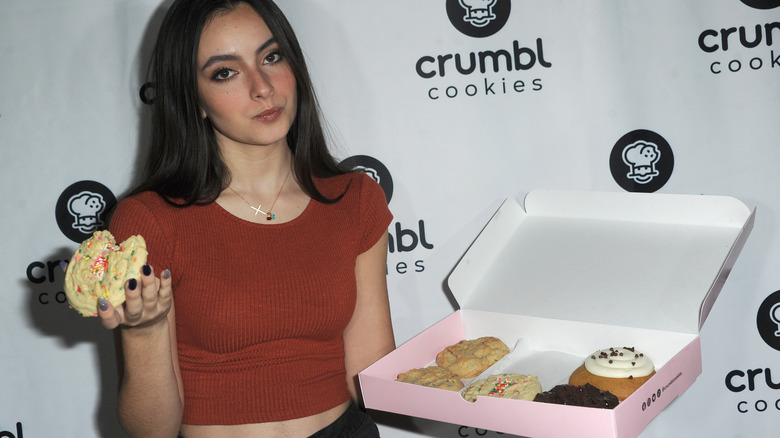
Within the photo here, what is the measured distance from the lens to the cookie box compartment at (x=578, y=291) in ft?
7.22

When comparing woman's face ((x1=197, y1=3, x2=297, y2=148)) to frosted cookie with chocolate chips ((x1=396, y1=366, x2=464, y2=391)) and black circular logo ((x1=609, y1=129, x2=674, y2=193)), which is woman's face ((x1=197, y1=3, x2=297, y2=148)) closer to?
frosted cookie with chocolate chips ((x1=396, y1=366, x2=464, y2=391))

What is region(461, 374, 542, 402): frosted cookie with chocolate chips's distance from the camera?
7.22 ft

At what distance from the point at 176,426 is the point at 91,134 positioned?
1.39 metres

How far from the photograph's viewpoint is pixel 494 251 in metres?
2.78

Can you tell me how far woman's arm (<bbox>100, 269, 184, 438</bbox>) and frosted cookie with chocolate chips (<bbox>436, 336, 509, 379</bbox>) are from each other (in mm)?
873

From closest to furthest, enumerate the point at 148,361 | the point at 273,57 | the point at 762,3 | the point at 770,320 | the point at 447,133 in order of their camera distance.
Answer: the point at 148,361
the point at 273,57
the point at 762,3
the point at 770,320
the point at 447,133

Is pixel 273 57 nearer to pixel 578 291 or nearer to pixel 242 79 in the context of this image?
pixel 242 79

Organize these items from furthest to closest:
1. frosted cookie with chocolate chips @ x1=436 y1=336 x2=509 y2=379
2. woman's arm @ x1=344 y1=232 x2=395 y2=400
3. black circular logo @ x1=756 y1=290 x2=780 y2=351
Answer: black circular logo @ x1=756 y1=290 x2=780 y2=351, woman's arm @ x1=344 y1=232 x2=395 y2=400, frosted cookie with chocolate chips @ x1=436 y1=336 x2=509 y2=379

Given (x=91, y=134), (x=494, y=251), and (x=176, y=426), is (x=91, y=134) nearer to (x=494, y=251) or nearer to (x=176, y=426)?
(x=176, y=426)

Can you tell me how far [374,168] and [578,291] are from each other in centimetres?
98

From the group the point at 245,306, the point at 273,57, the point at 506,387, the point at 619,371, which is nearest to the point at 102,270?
the point at 245,306

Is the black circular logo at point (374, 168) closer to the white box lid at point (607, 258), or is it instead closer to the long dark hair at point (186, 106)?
the white box lid at point (607, 258)

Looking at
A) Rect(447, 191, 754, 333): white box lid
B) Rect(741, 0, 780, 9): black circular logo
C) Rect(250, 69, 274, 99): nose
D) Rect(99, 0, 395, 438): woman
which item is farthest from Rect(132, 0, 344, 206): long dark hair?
Rect(741, 0, 780, 9): black circular logo

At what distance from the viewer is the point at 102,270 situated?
187 centimetres
